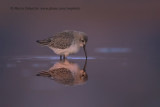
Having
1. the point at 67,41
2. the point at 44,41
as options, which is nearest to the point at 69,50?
the point at 67,41

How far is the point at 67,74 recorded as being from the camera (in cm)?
153

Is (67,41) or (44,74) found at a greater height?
(67,41)

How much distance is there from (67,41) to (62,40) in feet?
0.14

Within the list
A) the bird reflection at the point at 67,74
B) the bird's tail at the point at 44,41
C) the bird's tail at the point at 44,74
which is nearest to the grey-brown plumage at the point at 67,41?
the bird's tail at the point at 44,41

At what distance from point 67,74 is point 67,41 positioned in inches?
18.5

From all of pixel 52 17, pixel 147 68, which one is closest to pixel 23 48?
pixel 52 17

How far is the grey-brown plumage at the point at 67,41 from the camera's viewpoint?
6.34ft

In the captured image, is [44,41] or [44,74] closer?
[44,74]

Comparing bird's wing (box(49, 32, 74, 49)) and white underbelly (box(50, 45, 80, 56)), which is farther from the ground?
bird's wing (box(49, 32, 74, 49))

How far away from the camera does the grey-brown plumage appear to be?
193cm

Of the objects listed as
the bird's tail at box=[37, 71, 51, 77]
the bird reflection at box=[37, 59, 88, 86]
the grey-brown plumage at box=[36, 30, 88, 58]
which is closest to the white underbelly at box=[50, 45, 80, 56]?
the grey-brown plumage at box=[36, 30, 88, 58]

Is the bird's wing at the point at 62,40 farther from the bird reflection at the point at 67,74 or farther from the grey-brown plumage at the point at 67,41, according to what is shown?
the bird reflection at the point at 67,74

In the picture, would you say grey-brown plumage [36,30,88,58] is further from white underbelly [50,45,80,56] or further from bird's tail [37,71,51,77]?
bird's tail [37,71,51,77]

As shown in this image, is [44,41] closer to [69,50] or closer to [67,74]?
[69,50]
